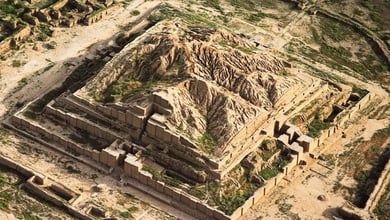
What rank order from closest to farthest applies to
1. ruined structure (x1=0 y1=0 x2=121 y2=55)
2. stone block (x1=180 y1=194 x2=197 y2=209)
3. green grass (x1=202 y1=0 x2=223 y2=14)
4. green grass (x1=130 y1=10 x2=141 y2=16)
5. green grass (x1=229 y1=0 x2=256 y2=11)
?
stone block (x1=180 y1=194 x2=197 y2=209) → ruined structure (x1=0 y1=0 x2=121 y2=55) → green grass (x1=130 y1=10 x2=141 y2=16) → green grass (x1=202 y1=0 x2=223 y2=14) → green grass (x1=229 y1=0 x2=256 y2=11)

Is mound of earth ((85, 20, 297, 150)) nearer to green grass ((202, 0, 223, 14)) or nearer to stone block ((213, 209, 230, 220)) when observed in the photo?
stone block ((213, 209, 230, 220))

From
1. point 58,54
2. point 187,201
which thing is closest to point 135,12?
point 58,54

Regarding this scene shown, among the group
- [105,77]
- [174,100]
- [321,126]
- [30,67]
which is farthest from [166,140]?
[30,67]

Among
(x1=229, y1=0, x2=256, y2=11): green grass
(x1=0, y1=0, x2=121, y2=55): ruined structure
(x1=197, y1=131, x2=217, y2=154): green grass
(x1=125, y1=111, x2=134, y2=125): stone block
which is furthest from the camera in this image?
(x1=229, y1=0, x2=256, y2=11): green grass

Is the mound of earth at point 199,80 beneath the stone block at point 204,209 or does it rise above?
above

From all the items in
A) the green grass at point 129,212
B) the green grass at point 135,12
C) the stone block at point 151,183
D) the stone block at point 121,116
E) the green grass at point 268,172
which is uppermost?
the stone block at point 121,116

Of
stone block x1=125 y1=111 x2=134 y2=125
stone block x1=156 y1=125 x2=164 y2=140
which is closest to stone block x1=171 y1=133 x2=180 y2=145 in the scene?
stone block x1=156 y1=125 x2=164 y2=140

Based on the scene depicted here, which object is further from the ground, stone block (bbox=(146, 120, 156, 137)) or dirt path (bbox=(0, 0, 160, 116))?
stone block (bbox=(146, 120, 156, 137))

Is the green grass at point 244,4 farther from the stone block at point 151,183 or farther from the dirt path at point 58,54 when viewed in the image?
the stone block at point 151,183

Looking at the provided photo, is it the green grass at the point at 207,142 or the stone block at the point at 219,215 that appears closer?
the stone block at the point at 219,215

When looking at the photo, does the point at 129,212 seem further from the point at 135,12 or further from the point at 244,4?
the point at 244,4

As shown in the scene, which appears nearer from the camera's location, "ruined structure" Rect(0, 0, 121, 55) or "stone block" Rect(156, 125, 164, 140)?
"stone block" Rect(156, 125, 164, 140)

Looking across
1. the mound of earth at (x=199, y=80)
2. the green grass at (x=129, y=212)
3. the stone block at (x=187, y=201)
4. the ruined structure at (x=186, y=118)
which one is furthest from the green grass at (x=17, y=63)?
the stone block at (x=187, y=201)
